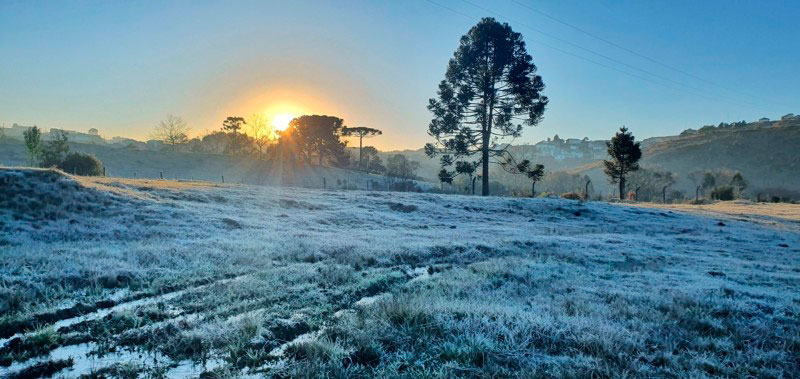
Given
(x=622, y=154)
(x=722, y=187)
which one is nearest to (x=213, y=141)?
(x=622, y=154)

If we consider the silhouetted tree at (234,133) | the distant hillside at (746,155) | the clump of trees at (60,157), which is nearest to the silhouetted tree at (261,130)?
the silhouetted tree at (234,133)

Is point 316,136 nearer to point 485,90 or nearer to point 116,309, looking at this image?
point 485,90

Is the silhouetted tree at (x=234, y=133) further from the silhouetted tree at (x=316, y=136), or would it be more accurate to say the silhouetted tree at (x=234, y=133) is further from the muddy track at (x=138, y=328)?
the muddy track at (x=138, y=328)

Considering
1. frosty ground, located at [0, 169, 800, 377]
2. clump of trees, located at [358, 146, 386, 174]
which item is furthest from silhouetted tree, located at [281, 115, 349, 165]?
frosty ground, located at [0, 169, 800, 377]

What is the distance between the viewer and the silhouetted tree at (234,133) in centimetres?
9112

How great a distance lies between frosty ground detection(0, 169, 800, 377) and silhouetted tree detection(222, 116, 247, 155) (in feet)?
262

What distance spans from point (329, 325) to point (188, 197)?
19000 mm

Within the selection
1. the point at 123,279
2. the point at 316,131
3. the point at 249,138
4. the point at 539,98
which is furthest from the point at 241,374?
the point at 249,138

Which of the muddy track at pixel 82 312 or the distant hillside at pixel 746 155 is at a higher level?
the distant hillside at pixel 746 155

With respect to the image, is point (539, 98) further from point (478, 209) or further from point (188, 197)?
point (188, 197)

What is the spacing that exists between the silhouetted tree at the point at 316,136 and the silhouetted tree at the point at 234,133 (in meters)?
16.1

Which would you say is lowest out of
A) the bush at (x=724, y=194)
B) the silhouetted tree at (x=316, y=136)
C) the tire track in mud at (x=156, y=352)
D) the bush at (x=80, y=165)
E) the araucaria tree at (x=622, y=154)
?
the tire track in mud at (x=156, y=352)

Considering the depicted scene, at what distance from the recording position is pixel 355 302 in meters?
6.57

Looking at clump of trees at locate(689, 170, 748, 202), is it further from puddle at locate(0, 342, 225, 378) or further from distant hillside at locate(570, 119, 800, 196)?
puddle at locate(0, 342, 225, 378)
